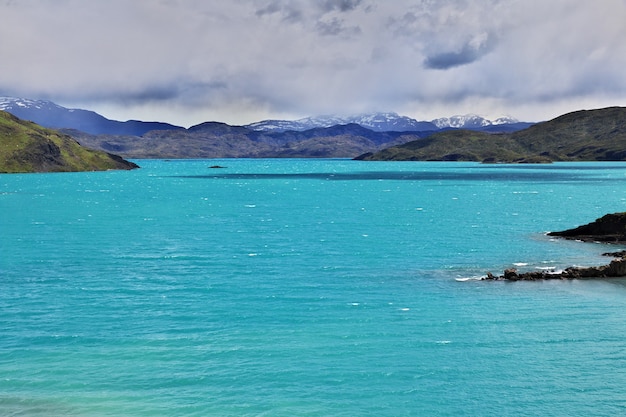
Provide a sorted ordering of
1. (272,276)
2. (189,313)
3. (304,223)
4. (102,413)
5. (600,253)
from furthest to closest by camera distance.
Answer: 1. (304,223)
2. (600,253)
3. (272,276)
4. (189,313)
5. (102,413)

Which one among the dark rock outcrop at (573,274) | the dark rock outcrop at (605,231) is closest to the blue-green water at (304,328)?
the dark rock outcrop at (573,274)

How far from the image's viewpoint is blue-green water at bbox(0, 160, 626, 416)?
Answer: 3050cm

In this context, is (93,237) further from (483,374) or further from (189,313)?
(483,374)

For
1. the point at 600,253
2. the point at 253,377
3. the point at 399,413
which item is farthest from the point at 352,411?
the point at 600,253

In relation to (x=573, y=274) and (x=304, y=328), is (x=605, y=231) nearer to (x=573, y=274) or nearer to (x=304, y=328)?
(x=573, y=274)

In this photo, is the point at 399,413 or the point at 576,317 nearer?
the point at 399,413

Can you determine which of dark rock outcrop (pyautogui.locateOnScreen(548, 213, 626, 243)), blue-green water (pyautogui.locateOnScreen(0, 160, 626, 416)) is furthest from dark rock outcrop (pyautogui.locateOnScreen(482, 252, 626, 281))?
dark rock outcrop (pyautogui.locateOnScreen(548, 213, 626, 243))

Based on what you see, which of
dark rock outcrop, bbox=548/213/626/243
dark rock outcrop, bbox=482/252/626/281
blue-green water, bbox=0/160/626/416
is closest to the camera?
blue-green water, bbox=0/160/626/416

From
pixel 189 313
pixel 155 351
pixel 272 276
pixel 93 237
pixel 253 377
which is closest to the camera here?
pixel 253 377

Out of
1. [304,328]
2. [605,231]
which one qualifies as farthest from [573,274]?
[304,328]

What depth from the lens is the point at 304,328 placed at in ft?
Result: 137

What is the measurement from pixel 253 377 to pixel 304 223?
74.6 meters

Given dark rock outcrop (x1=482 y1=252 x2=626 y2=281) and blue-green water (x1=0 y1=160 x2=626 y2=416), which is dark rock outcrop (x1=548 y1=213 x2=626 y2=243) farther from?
dark rock outcrop (x1=482 y1=252 x2=626 y2=281)

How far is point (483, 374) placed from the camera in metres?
A: 33.4
